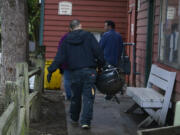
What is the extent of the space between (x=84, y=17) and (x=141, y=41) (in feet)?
9.08

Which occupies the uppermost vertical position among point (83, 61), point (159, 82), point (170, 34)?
point (170, 34)

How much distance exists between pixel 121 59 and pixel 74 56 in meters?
3.91

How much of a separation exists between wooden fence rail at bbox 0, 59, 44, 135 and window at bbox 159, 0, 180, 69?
91.6 inches

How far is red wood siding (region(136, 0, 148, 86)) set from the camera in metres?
10.7

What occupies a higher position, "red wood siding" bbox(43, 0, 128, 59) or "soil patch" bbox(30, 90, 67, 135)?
"red wood siding" bbox(43, 0, 128, 59)

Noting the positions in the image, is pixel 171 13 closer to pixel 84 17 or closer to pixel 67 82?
pixel 67 82

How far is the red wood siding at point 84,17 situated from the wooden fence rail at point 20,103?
5.14m

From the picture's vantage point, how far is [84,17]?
13.4m

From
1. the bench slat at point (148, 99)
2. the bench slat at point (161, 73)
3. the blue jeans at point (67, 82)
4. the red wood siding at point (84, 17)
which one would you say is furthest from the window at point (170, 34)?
the red wood siding at point (84, 17)

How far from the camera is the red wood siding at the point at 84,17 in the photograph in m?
13.2

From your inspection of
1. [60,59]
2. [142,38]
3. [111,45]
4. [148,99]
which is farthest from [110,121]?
[142,38]

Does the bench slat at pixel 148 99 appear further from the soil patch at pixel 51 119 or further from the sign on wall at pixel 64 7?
the sign on wall at pixel 64 7

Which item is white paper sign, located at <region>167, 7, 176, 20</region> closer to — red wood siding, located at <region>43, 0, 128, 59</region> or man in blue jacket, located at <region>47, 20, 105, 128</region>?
man in blue jacket, located at <region>47, 20, 105, 128</region>

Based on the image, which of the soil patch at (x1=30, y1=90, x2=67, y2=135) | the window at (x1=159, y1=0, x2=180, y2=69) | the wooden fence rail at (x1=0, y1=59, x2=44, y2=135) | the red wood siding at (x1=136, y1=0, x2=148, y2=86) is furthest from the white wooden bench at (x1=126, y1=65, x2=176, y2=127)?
the red wood siding at (x1=136, y1=0, x2=148, y2=86)
